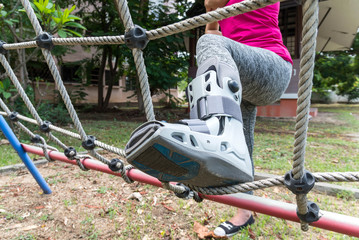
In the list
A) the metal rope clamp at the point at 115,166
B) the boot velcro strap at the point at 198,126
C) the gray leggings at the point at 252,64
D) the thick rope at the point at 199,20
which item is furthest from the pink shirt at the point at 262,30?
the metal rope clamp at the point at 115,166

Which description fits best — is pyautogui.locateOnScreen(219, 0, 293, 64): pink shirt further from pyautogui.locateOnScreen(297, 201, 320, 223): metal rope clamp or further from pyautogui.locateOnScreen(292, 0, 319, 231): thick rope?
pyautogui.locateOnScreen(297, 201, 320, 223): metal rope clamp

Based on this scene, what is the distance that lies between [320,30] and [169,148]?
10017 millimetres

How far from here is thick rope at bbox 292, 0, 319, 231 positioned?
1.73 feet

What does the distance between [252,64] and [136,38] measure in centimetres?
42

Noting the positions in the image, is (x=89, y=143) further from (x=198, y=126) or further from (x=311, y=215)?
(x=311, y=215)

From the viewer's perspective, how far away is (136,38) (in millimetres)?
742

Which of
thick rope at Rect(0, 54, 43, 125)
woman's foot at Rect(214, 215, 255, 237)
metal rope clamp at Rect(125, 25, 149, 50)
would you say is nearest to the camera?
metal rope clamp at Rect(125, 25, 149, 50)

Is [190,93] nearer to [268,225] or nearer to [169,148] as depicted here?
[169,148]

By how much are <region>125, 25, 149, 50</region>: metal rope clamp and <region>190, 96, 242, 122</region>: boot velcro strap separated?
240mm

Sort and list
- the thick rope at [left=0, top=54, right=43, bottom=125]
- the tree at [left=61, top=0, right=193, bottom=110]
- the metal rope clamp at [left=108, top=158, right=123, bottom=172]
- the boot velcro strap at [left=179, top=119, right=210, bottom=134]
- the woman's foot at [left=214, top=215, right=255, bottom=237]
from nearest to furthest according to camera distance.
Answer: the boot velcro strap at [left=179, top=119, right=210, bottom=134] < the metal rope clamp at [left=108, top=158, right=123, bottom=172] < the woman's foot at [left=214, top=215, right=255, bottom=237] < the thick rope at [left=0, top=54, right=43, bottom=125] < the tree at [left=61, top=0, right=193, bottom=110]

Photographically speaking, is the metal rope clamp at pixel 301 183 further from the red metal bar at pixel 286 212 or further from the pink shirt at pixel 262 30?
the pink shirt at pixel 262 30

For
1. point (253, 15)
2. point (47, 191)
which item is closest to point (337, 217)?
point (253, 15)

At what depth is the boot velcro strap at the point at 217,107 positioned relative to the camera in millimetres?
706

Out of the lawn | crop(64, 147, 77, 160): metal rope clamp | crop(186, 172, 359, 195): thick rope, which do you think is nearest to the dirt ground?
the lawn
